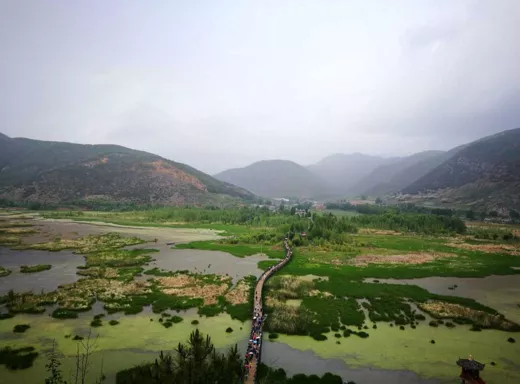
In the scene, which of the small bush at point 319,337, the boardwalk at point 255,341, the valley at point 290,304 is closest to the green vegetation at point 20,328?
the valley at point 290,304

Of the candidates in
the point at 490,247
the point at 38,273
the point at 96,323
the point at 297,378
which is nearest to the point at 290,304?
the point at 297,378

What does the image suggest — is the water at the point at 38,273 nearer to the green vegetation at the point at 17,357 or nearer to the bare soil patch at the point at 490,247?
the green vegetation at the point at 17,357

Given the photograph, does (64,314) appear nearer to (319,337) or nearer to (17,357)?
(17,357)

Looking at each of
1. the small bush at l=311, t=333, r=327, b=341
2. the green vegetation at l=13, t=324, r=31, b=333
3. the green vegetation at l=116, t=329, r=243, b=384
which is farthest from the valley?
the green vegetation at l=116, t=329, r=243, b=384

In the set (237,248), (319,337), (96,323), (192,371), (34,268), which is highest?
(192,371)

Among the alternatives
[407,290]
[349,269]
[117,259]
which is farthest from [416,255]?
[117,259]

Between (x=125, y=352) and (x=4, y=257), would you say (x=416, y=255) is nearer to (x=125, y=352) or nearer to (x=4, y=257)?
(x=125, y=352)
